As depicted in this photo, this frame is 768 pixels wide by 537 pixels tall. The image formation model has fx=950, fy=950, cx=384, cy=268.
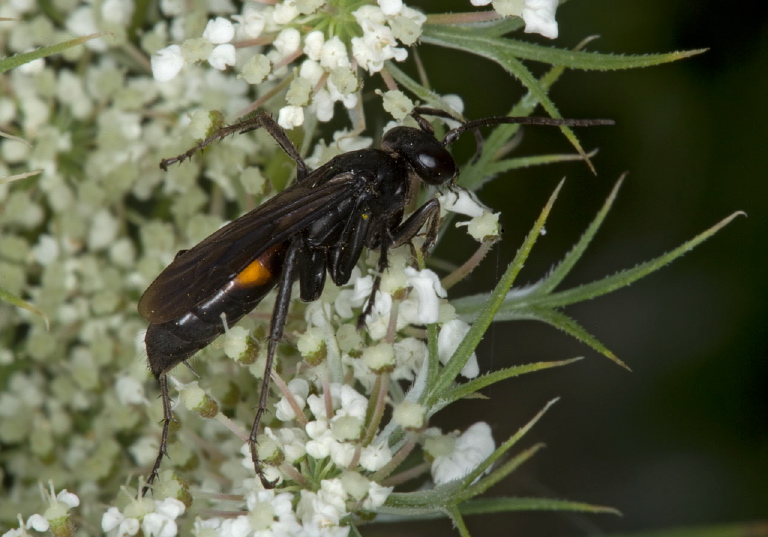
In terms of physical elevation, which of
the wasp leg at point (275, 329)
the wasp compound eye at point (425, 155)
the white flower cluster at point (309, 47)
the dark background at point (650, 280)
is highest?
the white flower cluster at point (309, 47)

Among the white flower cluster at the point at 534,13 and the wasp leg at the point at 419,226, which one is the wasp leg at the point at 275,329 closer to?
the wasp leg at the point at 419,226

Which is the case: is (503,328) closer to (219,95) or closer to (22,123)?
(219,95)

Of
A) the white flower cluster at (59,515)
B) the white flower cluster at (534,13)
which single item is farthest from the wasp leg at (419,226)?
the white flower cluster at (59,515)

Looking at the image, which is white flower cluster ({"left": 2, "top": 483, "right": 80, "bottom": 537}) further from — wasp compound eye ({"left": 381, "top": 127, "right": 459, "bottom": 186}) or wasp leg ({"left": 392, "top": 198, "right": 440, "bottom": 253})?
wasp compound eye ({"left": 381, "top": 127, "right": 459, "bottom": 186})

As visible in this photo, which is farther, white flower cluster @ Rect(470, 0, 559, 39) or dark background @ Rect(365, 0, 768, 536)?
dark background @ Rect(365, 0, 768, 536)

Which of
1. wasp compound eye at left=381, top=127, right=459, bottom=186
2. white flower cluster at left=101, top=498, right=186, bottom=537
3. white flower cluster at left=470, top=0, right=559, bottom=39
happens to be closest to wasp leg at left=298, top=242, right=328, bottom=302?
wasp compound eye at left=381, top=127, right=459, bottom=186

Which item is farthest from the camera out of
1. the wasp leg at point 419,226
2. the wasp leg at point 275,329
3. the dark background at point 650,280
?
the dark background at point 650,280
